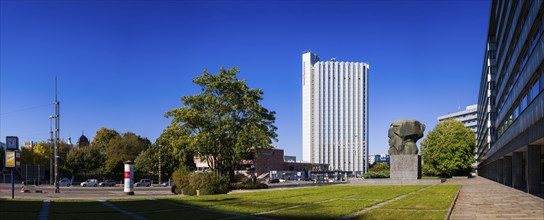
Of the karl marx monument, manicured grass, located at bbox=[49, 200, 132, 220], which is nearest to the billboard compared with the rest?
manicured grass, located at bbox=[49, 200, 132, 220]

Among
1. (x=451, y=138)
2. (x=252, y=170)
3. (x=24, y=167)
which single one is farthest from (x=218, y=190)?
(x=252, y=170)

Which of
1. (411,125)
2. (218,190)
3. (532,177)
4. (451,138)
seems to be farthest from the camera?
(451,138)

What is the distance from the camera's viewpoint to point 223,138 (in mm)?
49438

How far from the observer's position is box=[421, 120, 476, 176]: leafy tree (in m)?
87.0

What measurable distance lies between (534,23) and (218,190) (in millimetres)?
28915

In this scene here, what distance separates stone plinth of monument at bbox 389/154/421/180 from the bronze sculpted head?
815 mm

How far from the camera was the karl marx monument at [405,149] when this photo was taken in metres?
45.8

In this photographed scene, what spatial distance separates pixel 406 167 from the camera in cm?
4600

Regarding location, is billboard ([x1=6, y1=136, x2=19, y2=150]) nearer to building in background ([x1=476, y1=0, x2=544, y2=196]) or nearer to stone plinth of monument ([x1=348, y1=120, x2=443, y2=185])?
stone plinth of monument ([x1=348, y1=120, x2=443, y2=185])

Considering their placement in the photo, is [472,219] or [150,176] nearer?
[472,219]

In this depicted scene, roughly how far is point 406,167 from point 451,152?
4655 centimetres

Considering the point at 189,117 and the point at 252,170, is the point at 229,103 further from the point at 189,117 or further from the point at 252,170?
the point at 252,170

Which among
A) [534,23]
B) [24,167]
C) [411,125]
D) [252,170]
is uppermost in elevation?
[534,23]

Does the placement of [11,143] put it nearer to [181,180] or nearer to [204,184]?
[181,180]
